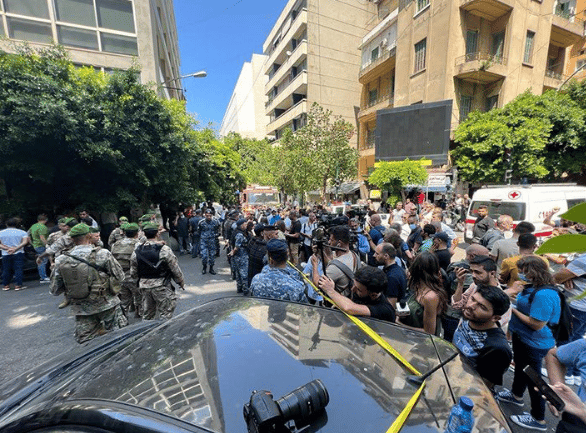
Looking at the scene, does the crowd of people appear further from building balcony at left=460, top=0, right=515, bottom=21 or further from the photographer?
building balcony at left=460, top=0, right=515, bottom=21

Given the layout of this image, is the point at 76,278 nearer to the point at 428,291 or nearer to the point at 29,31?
the point at 428,291

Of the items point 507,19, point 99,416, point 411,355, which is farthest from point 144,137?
point 507,19

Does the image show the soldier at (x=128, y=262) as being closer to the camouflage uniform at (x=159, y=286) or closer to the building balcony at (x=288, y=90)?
the camouflage uniform at (x=159, y=286)

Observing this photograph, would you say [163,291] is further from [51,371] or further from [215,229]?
[215,229]

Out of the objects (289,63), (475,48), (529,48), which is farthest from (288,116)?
(529,48)

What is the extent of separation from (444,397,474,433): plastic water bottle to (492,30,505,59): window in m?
23.2

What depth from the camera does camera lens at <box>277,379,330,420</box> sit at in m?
1.07

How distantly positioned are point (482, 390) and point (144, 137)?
27.4 feet

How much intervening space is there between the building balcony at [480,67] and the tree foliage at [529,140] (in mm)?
3226

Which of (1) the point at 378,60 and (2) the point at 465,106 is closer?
(2) the point at 465,106

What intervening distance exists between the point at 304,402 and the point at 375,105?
26626 millimetres

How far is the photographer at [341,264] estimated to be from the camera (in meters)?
3.00

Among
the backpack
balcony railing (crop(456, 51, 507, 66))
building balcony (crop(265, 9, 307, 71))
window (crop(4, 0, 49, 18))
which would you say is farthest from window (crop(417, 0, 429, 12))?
the backpack

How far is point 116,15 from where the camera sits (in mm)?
10711
